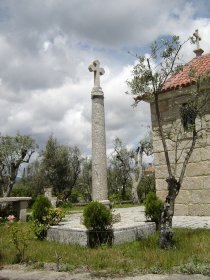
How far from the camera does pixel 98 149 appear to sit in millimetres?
12070

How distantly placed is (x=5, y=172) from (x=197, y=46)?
85.5ft

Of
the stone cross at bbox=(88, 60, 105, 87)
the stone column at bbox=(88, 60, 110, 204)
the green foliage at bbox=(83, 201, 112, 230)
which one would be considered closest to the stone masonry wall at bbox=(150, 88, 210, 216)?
the stone column at bbox=(88, 60, 110, 204)

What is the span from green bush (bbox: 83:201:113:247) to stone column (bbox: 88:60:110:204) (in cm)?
354

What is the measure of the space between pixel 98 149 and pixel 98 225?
4.47 meters

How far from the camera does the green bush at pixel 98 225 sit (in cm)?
793

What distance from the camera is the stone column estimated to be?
465 inches

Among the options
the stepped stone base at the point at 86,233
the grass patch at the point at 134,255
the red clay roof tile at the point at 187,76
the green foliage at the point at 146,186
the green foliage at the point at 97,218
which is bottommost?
the grass patch at the point at 134,255

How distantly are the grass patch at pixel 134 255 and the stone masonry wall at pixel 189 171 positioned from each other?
355cm

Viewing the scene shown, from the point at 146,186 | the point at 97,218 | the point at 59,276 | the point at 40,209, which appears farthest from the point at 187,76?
the point at 146,186

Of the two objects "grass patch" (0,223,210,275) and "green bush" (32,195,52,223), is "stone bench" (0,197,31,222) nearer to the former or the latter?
"green bush" (32,195,52,223)

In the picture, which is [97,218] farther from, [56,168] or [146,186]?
[146,186]

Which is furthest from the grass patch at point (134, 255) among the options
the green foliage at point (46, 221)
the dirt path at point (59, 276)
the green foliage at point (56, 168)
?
the green foliage at point (56, 168)

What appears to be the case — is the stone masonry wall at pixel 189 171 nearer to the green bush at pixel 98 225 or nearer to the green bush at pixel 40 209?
the green bush at pixel 98 225

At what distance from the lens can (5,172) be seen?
3491 centimetres
